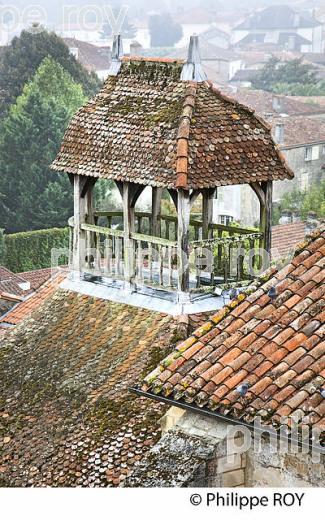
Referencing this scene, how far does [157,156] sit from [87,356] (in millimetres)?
2808

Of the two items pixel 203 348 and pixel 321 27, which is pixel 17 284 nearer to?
pixel 203 348

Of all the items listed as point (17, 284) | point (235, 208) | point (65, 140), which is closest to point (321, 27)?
point (235, 208)

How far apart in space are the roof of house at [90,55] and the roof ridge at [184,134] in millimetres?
87674

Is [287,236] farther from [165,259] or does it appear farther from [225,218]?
[165,259]

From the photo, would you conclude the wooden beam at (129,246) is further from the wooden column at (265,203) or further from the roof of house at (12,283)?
the roof of house at (12,283)

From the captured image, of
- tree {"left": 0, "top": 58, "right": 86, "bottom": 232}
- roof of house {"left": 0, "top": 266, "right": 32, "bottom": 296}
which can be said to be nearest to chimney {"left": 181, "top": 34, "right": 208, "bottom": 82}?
roof of house {"left": 0, "top": 266, "right": 32, "bottom": 296}

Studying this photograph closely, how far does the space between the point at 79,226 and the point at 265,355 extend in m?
6.59

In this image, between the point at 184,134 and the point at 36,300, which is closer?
the point at 184,134

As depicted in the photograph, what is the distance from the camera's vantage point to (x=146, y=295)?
17391mm

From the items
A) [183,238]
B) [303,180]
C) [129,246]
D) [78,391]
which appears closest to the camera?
[78,391]

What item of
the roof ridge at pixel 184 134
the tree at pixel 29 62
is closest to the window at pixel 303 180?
the tree at pixel 29 62

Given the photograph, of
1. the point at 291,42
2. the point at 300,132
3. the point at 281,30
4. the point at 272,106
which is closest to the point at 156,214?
the point at 300,132

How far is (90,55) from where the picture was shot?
360 feet

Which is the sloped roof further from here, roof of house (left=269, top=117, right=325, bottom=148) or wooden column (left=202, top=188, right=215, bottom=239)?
roof of house (left=269, top=117, right=325, bottom=148)
